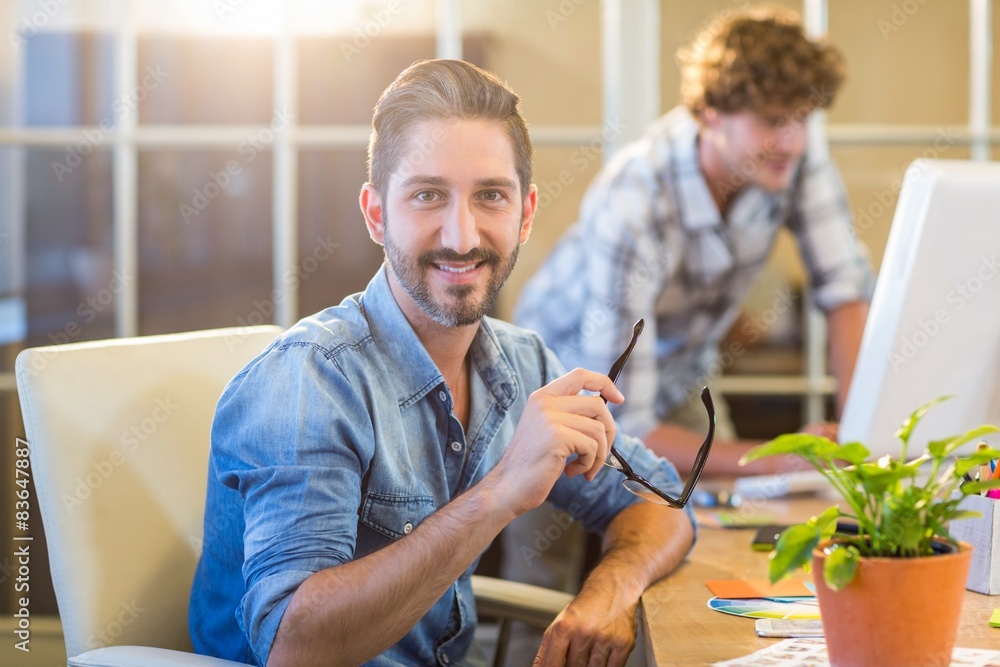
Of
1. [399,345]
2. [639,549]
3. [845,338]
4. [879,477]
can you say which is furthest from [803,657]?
[845,338]

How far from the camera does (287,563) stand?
996 millimetres

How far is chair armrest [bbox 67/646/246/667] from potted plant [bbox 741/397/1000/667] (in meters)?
0.61

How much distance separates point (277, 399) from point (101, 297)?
1.74 metres

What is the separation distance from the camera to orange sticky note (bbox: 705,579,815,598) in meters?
1.16

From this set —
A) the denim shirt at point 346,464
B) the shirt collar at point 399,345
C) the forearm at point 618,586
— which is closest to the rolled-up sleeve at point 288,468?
the denim shirt at point 346,464

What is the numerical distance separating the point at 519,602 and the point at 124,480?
0.58 m

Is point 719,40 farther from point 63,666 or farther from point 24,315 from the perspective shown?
point 63,666

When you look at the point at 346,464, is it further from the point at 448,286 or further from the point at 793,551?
the point at 793,551

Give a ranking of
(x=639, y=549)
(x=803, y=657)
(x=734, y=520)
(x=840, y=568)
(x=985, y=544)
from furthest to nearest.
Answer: (x=734, y=520), (x=639, y=549), (x=985, y=544), (x=803, y=657), (x=840, y=568)

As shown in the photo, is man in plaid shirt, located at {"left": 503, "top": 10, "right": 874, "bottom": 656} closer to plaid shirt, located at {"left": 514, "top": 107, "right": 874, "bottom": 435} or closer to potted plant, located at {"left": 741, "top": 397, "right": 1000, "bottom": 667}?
plaid shirt, located at {"left": 514, "top": 107, "right": 874, "bottom": 435}

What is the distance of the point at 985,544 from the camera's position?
115 cm

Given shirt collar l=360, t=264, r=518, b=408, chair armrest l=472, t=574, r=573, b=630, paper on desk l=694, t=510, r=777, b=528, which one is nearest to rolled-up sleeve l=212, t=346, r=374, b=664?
shirt collar l=360, t=264, r=518, b=408

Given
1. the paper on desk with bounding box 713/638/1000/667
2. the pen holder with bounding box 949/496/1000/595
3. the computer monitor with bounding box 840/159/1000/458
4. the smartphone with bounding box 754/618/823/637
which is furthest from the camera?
the computer monitor with bounding box 840/159/1000/458

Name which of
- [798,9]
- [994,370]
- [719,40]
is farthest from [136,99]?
[994,370]
